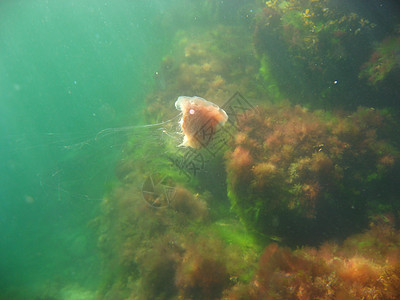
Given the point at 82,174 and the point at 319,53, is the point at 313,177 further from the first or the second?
the point at 82,174

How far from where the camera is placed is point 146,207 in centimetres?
723

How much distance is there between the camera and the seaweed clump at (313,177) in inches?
172

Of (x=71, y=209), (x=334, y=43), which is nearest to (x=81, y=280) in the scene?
(x=71, y=209)

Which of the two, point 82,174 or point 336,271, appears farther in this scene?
point 82,174

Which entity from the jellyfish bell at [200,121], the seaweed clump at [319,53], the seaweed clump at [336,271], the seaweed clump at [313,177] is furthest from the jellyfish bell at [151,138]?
the seaweed clump at [319,53]

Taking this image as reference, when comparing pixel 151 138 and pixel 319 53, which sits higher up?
pixel 319 53

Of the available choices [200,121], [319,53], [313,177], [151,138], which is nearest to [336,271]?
[313,177]

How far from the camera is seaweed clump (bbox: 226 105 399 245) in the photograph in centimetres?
437

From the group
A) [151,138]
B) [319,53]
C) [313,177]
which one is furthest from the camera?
[151,138]

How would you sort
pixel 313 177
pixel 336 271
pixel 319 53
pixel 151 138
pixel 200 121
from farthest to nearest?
pixel 151 138, pixel 319 53, pixel 200 121, pixel 313 177, pixel 336 271

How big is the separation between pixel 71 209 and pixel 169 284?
18.7 metres

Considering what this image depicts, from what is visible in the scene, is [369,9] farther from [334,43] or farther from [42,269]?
[42,269]

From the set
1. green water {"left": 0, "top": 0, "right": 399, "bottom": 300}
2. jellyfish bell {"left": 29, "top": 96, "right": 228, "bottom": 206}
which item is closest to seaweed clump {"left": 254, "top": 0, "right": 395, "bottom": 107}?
green water {"left": 0, "top": 0, "right": 399, "bottom": 300}

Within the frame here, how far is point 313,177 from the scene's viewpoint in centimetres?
445
